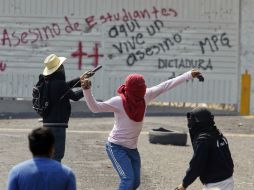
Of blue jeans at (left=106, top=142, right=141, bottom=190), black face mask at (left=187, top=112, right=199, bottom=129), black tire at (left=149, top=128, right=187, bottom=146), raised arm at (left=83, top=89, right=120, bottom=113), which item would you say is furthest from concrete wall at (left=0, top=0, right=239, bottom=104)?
black face mask at (left=187, top=112, right=199, bottom=129)

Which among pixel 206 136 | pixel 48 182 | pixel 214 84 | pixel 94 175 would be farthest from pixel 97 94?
pixel 48 182

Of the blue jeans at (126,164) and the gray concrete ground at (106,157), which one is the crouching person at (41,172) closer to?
the blue jeans at (126,164)

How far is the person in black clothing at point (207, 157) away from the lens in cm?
671

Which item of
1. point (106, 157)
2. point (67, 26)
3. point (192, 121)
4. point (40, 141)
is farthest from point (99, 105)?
point (67, 26)

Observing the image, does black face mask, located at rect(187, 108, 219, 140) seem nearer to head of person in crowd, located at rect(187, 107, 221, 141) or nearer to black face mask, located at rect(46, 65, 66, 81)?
head of person in crowd, located at rect(187, 107, 221, 141)

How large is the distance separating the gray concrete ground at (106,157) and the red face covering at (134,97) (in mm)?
2140

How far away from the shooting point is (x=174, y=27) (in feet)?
65.1

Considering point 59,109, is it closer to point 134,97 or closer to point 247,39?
point 134,97

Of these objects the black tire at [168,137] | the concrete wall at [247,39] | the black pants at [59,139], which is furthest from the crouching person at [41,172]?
the concrete wall at [247,39]

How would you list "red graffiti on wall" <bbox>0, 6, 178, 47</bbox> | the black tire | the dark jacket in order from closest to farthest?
the dark jacket
the black tire
"red graffiti on wall" <bbox>0, 6, 178, 47</bbox>

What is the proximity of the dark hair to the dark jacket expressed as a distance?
6.31 feet

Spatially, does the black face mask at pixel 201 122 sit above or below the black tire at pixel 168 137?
above

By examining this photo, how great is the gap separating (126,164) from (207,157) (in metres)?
1.45

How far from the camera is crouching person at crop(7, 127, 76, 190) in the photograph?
5066mm
